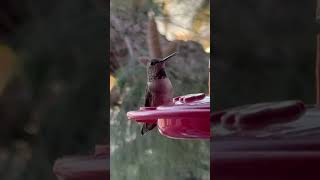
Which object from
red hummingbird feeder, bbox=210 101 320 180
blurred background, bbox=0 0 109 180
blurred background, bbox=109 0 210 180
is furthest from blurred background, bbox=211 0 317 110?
blurred background, bbox=109 0 210 180

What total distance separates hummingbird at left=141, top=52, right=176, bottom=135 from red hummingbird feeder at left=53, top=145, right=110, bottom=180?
393 millimetres

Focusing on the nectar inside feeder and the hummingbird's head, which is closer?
the nectar inside feeder

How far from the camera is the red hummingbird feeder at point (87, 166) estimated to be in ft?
6.66

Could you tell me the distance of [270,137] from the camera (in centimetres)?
167

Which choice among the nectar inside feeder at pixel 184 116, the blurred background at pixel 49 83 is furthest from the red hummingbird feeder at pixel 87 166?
the nectar inside feeder at pixel 184 116

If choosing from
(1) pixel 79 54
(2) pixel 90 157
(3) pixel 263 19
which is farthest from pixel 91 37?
(3) pixel 263 19

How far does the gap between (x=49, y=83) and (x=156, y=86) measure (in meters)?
0.68

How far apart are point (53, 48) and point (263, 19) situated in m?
0.87

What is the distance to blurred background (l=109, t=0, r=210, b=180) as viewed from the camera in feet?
8.81

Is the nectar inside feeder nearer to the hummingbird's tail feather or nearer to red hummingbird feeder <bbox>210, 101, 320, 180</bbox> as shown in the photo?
red hummingbird feeder <bbox>210, 101, 320, 180</bbox>

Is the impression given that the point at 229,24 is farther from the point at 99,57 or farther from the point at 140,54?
the point at 140,54

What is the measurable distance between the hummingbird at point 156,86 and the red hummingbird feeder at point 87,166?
393mm

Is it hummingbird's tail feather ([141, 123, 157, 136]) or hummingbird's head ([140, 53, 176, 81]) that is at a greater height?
hummingbird's head ([140, 53, 176, 81])

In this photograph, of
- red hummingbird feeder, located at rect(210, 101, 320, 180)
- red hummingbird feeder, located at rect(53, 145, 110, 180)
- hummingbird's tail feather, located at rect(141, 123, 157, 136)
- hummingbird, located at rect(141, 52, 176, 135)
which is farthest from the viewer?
hummingbird's tail feather, located at rect(141, 123, 157, 136)
